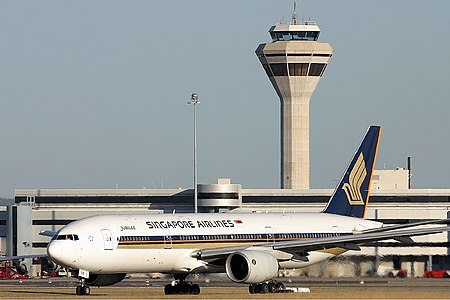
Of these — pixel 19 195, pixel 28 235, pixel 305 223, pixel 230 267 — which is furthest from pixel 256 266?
pixel 19 195

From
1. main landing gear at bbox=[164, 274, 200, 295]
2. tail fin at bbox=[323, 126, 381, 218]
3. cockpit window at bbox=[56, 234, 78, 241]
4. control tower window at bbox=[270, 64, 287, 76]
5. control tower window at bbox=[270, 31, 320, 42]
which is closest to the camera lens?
cockpit window at bbox=[56, 234, 78, 241]

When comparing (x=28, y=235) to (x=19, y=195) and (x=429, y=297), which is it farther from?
(x=429, y=297)

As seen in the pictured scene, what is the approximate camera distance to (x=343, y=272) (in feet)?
287

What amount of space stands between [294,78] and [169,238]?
120 m

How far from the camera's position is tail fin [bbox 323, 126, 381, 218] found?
245ft

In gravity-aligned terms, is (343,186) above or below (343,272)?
above

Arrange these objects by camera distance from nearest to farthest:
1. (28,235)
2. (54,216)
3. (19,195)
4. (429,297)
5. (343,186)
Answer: (429,297) < (343,186) < (28,235) < (54,216) < (19,195)

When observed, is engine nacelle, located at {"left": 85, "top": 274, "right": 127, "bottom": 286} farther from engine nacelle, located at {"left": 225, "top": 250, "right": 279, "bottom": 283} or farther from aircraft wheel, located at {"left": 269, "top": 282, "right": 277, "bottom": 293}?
aircraft wheel, located at {"left": 269, "top": 282, "right": 277, "bottom": 293}

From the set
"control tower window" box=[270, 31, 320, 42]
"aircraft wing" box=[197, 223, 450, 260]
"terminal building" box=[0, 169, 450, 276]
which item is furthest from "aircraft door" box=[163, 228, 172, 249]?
"control tower window" box=[270, 31, 320, 42]

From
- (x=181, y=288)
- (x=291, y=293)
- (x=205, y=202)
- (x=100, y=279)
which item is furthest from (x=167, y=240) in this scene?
(x=205, y=202)

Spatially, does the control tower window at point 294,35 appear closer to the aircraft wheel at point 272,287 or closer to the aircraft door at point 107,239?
the aircraft wheel at point 272,287

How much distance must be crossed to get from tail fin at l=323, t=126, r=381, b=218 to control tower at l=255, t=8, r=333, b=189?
106363mm

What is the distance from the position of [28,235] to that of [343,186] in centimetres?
6618

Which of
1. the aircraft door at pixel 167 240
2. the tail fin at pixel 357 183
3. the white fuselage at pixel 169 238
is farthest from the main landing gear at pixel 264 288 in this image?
the tail fin at pixel 357 183
